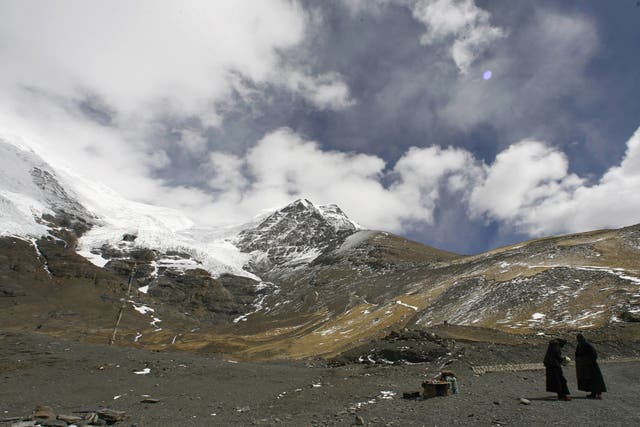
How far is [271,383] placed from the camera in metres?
23.9

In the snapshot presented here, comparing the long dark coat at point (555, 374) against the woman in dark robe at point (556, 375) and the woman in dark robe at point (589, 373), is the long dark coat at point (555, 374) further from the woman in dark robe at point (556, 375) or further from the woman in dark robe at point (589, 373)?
the woman in dark robe at point (589, 373)

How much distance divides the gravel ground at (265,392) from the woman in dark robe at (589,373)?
0.49 m

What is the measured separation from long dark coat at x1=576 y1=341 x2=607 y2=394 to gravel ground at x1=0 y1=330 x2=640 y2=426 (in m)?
0.55

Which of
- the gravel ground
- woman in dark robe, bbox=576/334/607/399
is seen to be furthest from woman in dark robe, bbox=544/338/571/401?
woman in dark robe, bbox=576/334/607/399

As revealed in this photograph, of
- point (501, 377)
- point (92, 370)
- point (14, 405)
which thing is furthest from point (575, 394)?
point (92, 370)

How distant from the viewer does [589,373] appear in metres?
14.3

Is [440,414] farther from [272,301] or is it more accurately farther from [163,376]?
[272,301]

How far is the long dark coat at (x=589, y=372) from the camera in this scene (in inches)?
551

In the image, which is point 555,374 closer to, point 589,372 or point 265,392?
point 589,372

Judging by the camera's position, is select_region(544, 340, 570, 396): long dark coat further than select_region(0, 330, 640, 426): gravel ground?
Yes

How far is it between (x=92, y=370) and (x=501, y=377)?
23713 mm

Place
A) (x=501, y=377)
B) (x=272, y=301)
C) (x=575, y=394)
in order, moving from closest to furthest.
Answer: (x=575, y=394), (x=501, y=377), (x=272, y=301)

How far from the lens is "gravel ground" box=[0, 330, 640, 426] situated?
12414 millimetres

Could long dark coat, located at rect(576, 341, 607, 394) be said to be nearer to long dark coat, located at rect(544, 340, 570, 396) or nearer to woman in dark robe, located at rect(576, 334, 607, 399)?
woman in dark robe, located at rect(576, 334, 607, 399)
